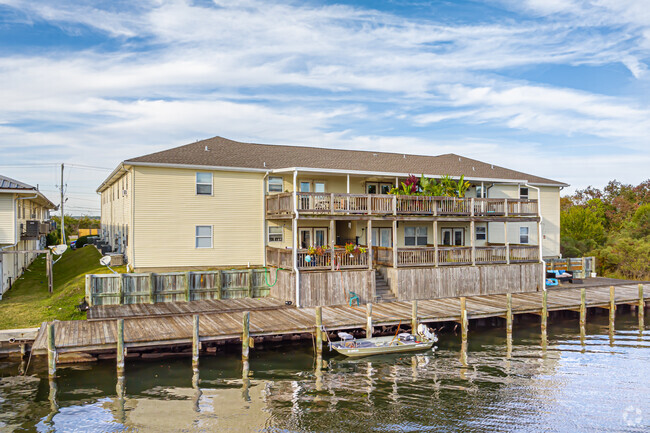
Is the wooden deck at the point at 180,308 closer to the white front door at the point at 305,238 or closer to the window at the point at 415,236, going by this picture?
the white front door at the point at 305,238

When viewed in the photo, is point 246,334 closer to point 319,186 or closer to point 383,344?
point 383,344

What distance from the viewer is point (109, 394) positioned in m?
14.7

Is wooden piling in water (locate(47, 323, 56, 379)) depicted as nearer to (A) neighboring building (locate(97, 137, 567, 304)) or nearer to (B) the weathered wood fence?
(B) the weathered wood fence

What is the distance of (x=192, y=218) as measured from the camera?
25.3 meters

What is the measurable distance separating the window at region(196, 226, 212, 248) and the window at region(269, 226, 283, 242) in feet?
11.4

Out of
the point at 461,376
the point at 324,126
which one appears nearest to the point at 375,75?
the point at 324,126

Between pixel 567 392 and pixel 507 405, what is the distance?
2.67 meters

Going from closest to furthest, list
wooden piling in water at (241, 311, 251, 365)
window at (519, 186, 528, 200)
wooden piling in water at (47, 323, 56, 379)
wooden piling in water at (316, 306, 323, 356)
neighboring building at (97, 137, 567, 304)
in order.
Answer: wooden piling in water at (47, 323, 56, 379) < wooden piling in water at (241, 311, 251, 365) < wooden piling in water at (316, 306, 323, 356) < neighboring building at (97, 137, 567, 304) < window at (519, 186, 528, 200)

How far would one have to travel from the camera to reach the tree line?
38.3m

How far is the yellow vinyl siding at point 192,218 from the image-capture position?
24203 millimetres

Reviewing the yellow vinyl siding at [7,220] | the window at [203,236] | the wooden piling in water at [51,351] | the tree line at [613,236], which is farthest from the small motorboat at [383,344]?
the tree line at [613,236]

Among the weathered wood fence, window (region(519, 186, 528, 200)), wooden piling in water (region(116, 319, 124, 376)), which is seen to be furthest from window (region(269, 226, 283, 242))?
window (region(519, 186, 528, 200))

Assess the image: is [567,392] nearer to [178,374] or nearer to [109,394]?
[178,374]

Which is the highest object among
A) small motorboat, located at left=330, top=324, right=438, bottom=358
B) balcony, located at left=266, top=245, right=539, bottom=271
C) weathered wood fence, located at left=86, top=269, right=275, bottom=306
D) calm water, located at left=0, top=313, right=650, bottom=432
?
balcony, located at left=266, top=245, right=539, bottom=271
